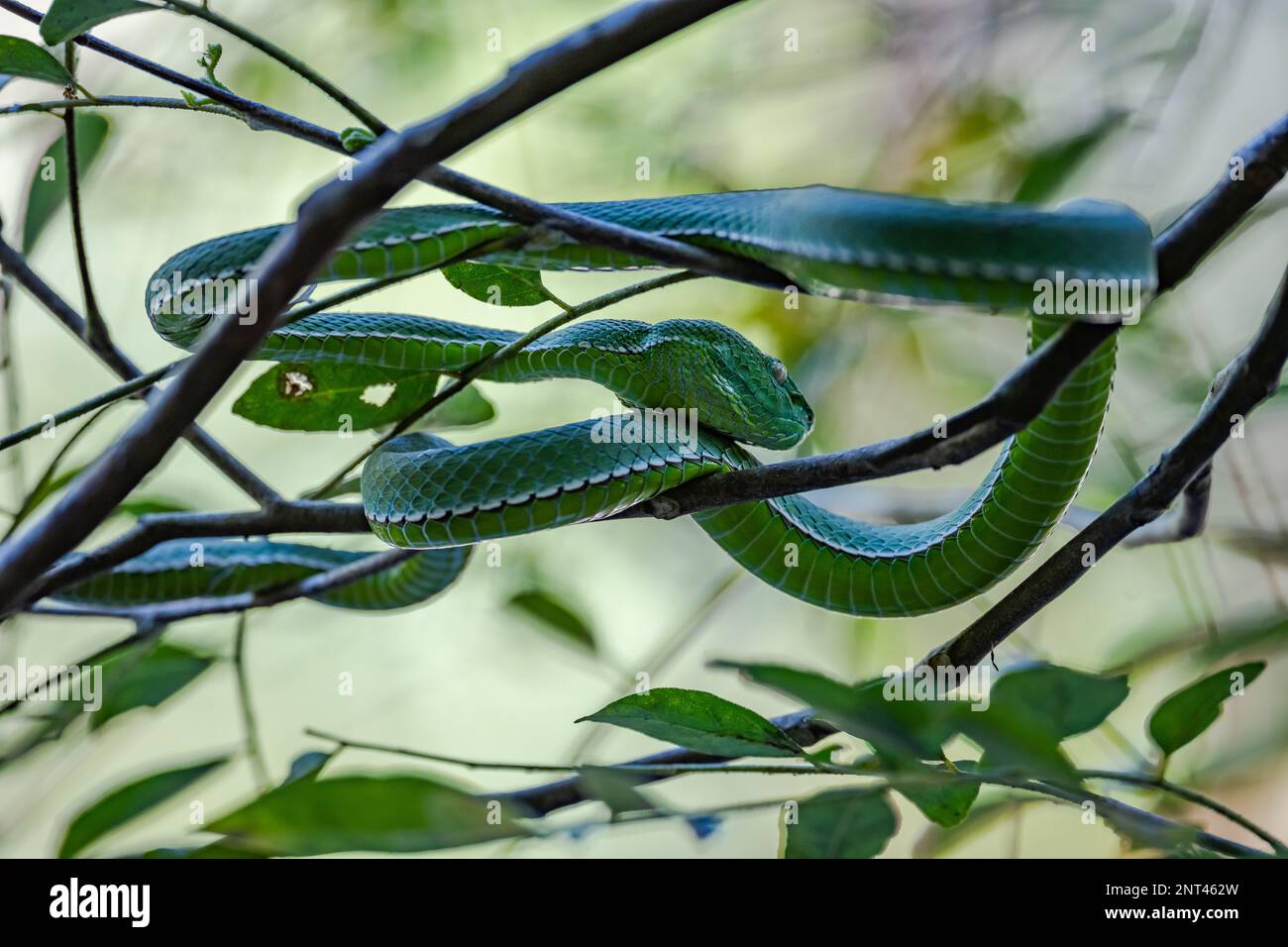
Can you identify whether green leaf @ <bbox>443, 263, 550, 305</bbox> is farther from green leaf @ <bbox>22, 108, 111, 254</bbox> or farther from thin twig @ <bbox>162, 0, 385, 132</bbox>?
green leaf @ <bbox>22, 108, 111, 254</bbox>

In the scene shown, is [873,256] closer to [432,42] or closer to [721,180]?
[721,180]

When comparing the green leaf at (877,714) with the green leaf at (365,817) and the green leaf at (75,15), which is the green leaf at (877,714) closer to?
the green leaf at (365,817)

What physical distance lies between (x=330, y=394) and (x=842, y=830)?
88cm

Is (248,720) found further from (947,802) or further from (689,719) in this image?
(947,802)

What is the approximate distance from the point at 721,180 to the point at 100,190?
1.72 m

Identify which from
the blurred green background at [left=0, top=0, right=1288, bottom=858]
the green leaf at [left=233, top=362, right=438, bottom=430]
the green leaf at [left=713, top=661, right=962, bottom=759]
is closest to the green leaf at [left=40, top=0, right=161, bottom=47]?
the green leaf at [left=233, top=362, right=438, bottom=430]

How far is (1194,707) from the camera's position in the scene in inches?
34.0

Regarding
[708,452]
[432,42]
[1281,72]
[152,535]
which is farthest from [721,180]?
[152,535]

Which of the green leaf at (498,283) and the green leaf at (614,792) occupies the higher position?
the green leaf at (498,283)

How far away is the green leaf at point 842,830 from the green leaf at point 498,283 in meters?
0.63

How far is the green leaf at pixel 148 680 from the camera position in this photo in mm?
1394

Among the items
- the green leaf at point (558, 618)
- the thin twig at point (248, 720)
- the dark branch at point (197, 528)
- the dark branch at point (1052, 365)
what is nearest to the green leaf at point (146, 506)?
the thin twig at point (248, 720)

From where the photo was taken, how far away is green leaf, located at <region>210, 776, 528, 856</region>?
1.65 ft

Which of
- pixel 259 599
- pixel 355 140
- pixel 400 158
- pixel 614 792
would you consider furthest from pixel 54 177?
pixel 614 792
